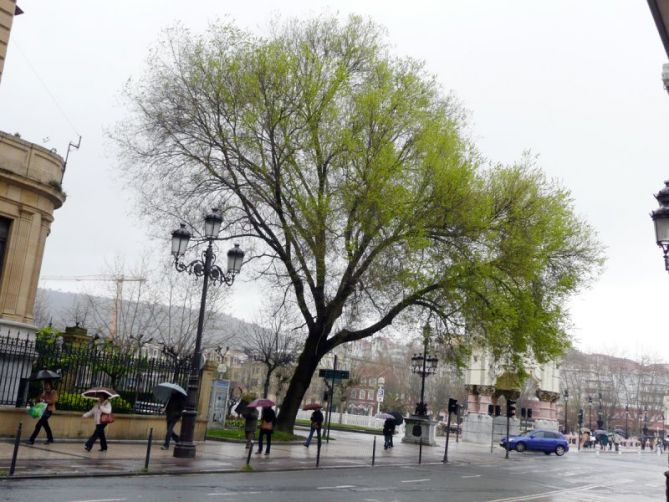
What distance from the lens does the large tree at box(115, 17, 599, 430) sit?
25938mm

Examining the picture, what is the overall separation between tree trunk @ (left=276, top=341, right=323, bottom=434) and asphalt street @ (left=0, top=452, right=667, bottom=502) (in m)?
6.14

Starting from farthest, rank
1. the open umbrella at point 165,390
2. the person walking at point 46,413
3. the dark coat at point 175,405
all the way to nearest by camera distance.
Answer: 1. the dark coat at point 175,405
2. the open umbrella at point 165,390
3. the person walking at point 46,413

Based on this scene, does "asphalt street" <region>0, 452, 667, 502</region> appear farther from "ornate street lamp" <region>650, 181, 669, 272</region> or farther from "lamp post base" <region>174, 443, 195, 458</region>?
"ornate street lamp" <region>650, 181, 669, 272</region>

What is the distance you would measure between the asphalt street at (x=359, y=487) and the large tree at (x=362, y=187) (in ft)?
18.6

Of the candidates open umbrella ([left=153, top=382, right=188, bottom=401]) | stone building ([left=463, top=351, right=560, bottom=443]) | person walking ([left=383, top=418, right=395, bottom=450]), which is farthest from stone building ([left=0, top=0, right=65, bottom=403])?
stone building ([left=463, top=351, right=560, bottom=443])

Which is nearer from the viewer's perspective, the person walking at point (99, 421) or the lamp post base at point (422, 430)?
the person walking at point (99, 421)

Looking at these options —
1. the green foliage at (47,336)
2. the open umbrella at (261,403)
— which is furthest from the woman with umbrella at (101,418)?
the open umbrella at (261,403)

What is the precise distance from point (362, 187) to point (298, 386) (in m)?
9.03

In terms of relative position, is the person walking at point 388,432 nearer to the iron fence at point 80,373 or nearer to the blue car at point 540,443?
the iron fence at point 80,373

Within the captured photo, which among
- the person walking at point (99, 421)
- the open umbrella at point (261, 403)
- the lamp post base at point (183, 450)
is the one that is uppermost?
the open umbrella at point (261, 403)

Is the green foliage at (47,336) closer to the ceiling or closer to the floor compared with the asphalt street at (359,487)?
closer to the ceiling

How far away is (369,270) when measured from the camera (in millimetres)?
27562

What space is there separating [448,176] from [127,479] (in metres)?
15.7

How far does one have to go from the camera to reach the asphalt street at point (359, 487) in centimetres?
1222
